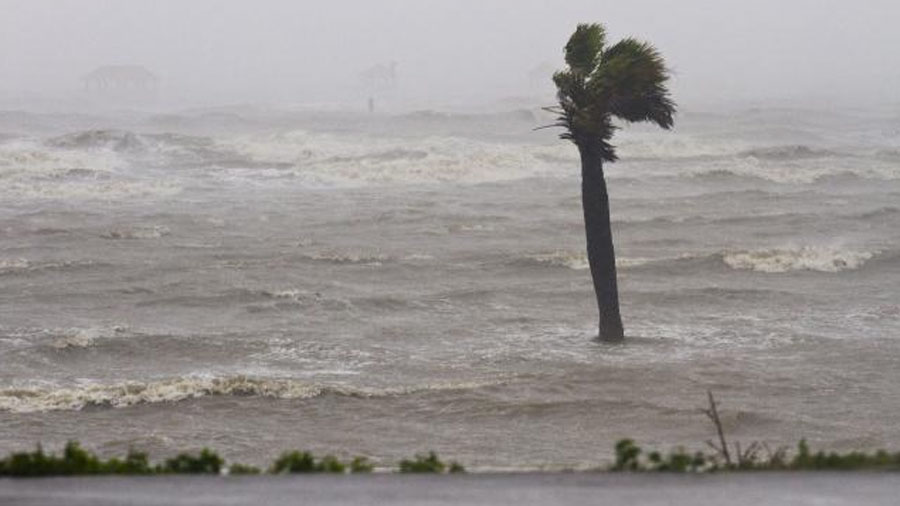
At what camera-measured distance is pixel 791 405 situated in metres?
16.3

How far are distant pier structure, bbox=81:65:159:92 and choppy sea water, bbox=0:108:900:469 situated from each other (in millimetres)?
80421

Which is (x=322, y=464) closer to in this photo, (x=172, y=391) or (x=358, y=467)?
(x=358, y=467)

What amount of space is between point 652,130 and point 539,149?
1745 cm

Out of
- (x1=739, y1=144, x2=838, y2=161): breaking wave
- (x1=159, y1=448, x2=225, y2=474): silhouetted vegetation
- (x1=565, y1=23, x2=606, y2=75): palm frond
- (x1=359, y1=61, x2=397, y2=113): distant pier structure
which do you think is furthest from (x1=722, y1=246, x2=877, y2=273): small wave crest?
(x1=359, y1=61, x2=397, y2=113): distant pier structure

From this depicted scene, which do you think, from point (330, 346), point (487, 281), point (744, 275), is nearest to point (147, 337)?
point (330, 346)

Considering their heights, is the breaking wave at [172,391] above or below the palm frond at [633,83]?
below

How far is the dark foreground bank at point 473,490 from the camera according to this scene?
298 inches

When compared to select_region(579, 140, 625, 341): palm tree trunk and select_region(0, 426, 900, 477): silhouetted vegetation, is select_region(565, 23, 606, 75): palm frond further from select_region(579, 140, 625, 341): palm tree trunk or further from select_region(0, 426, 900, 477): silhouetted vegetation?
select_region(0, 426, 900, 477): silhouetted vegetation

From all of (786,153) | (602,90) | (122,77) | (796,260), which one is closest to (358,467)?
(602,90)

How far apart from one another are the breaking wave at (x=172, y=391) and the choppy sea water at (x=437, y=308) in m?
0.04

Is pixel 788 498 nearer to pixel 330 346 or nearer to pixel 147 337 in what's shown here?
pixel 330 346

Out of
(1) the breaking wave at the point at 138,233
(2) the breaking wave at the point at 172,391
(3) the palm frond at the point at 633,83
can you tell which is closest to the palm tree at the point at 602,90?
(3) the palm frond at the point at 633,83

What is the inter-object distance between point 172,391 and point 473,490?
9.63m

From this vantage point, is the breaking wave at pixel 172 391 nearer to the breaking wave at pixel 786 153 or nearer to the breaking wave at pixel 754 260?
the breaking wave at pixel 754 260
